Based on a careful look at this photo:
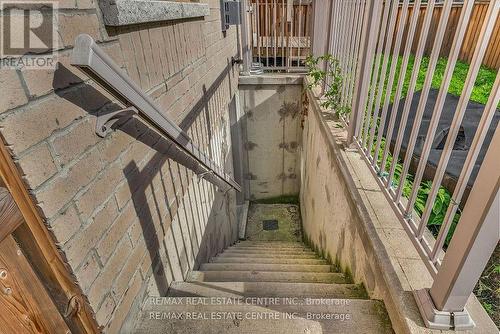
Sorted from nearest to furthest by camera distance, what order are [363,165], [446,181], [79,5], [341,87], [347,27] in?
[79,5] < [363,165] < [446,181] < [347,27] < [341,87]

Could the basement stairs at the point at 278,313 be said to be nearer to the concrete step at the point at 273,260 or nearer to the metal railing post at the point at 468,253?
the metal railing post at the point at 468,253

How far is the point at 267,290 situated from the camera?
1.78 meters

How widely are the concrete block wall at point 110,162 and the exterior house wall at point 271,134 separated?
2.85 meters

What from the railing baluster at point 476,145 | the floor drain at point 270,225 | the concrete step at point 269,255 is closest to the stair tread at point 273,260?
the concrete step at point 269,255

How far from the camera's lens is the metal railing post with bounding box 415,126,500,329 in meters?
0.83

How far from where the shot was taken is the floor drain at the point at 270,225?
18.6ft

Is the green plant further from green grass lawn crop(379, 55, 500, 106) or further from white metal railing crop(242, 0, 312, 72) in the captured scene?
white metal railing crop(242, 0, 312, 72)

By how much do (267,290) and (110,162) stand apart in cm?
125

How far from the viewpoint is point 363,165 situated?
2119 millimetres

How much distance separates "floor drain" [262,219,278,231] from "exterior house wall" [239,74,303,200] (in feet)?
2.28

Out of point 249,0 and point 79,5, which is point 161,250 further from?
point 249,0

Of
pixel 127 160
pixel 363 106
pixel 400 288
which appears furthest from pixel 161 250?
pixel 363 106

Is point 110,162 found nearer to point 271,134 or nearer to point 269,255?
point 269,255

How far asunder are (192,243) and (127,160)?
55.2 inches
